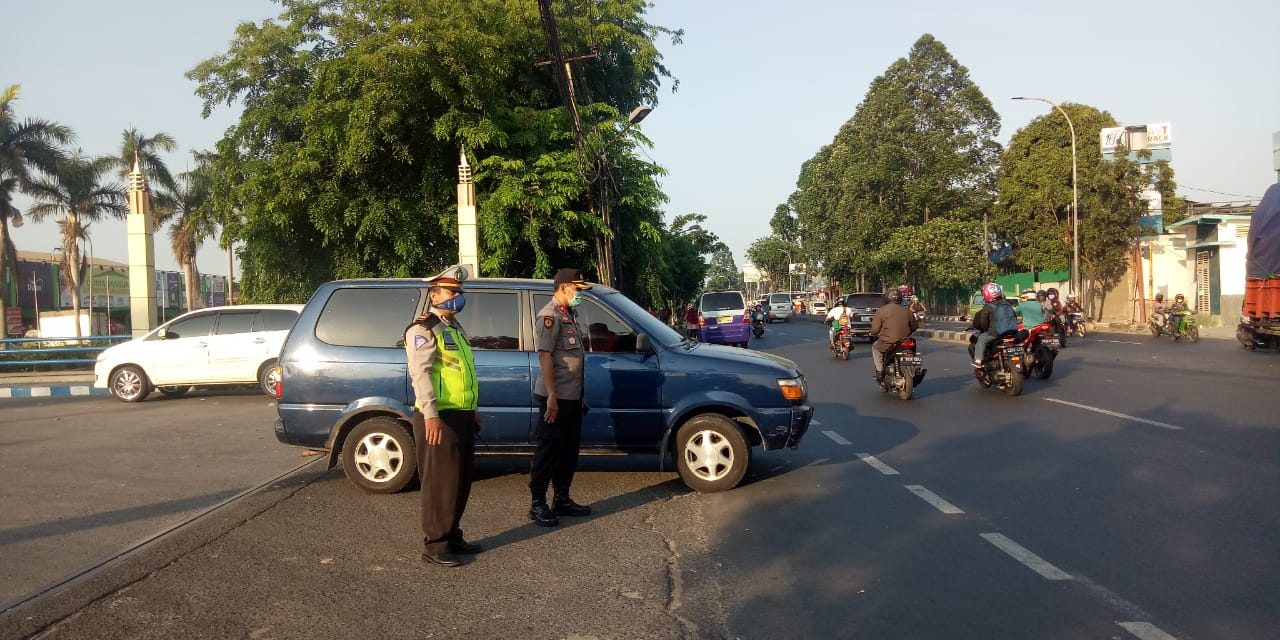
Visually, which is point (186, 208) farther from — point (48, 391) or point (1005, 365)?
point (1005, 365)

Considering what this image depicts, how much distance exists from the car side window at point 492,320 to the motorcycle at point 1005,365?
350 inches

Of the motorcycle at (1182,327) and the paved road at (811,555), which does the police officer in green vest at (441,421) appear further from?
the motorcycle at (1182,327)

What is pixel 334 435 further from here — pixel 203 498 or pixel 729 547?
pixel 729 547

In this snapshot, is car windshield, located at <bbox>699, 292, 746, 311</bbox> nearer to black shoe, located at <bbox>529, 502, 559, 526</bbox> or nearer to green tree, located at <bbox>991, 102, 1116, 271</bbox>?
green tree, located at <bbox>991, 102, 1116, 271</bbox>

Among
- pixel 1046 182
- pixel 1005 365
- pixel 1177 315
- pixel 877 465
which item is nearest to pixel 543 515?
pixel 877 465

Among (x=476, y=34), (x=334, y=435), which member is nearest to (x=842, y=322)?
(x=476, y=34)

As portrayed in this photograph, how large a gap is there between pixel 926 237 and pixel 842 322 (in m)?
28.5

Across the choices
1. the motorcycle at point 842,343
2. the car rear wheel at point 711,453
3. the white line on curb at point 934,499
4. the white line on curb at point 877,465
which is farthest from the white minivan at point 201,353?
the motorcycle at point 842,343

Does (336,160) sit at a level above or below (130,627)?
above

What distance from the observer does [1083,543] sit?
5609 millimetres

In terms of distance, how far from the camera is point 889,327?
1376cm

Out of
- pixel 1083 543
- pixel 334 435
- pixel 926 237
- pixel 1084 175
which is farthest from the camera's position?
pixel 926 237

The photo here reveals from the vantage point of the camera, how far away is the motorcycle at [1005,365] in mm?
13578

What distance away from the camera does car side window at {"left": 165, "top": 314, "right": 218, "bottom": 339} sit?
16094mm
